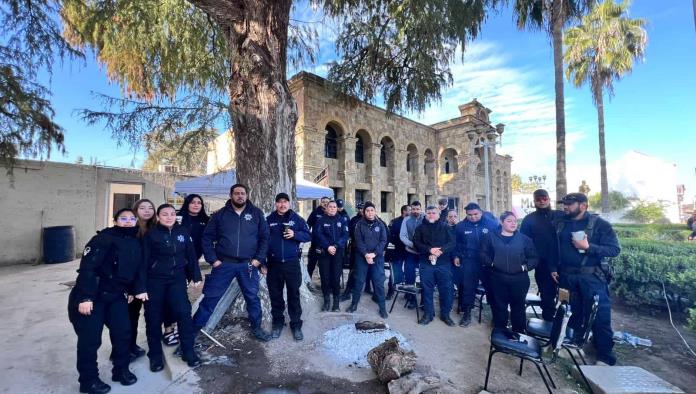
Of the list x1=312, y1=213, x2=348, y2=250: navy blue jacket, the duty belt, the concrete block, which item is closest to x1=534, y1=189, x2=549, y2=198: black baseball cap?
the duty belt

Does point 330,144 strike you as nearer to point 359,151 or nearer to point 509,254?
point 359,151

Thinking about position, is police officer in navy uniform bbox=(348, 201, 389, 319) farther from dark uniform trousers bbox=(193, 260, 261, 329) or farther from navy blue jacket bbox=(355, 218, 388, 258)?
dark uniform trousers bbox=(193, 260, 261, 329)

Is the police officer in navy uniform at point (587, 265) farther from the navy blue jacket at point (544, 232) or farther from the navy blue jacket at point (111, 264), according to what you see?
the navy blue jacket at point (111, 264)

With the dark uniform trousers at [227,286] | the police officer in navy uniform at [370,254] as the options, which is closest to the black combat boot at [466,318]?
the police officer in navy uniform at [370,254]

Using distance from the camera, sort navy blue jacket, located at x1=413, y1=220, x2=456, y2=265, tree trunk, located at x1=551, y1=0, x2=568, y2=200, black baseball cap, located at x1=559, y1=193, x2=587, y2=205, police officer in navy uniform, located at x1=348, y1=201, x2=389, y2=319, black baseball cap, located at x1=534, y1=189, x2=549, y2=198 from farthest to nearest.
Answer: tree trunk, located at x1=551, y1=0, x2=568, y2=200
police officer in navy uniform, located at x1=348, y1=201, x2=389, y2=319
navy blue jacket, located at x1=413, y1=220, x2=456, y2=265
black baseball cap, located at x1=534, y1=189, x2=549, y2=198
black baseball cap, located at x1=559, y1=193, x2=587, y2=205

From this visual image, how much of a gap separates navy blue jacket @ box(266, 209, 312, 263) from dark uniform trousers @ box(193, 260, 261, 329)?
319mm

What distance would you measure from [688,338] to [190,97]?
7.86 m

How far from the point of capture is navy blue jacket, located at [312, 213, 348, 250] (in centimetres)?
455

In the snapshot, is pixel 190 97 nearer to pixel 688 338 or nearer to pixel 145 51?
pixel 145 51

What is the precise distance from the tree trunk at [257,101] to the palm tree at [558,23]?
827 cm

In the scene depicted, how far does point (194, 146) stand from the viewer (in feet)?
16.9

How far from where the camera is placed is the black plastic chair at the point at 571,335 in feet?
9.45

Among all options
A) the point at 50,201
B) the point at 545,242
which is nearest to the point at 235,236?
the point at 545,242

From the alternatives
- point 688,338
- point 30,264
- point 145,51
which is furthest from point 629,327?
point 30,264
